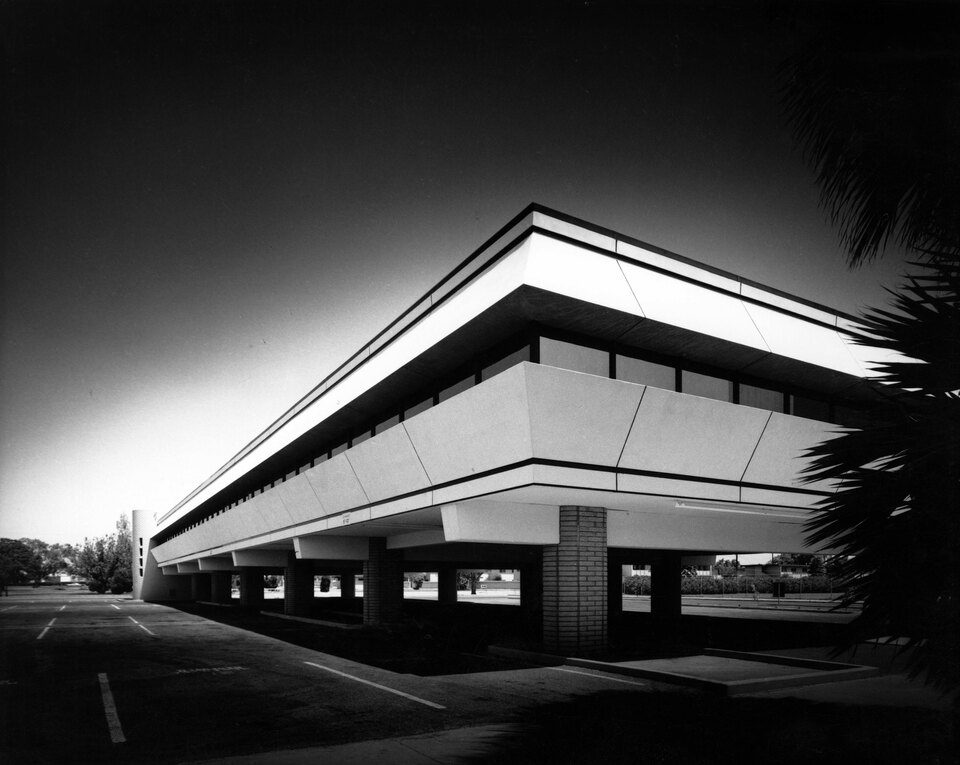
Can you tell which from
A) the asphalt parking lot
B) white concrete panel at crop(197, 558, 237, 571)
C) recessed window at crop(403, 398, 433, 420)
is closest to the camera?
the asphalt parking lot

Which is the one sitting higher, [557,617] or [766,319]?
[766,319]

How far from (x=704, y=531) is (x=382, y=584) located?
1209cm

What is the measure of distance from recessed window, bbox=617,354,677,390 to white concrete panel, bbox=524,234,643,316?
5.91 ft

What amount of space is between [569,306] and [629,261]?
1.95m

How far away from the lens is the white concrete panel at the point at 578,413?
13.0 meters

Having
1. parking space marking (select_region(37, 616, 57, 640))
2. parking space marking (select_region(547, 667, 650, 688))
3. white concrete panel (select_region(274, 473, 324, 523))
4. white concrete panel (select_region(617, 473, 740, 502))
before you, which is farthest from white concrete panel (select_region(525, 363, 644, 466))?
parking space marking (select_region(37, 616, 57, 640))

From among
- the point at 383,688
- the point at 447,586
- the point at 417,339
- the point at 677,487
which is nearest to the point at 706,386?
the point at 677,487

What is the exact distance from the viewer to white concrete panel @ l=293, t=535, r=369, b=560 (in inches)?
1037

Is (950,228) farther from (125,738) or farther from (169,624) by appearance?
(169,624)

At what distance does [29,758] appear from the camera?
8852 millimetres

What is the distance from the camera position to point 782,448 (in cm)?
1725

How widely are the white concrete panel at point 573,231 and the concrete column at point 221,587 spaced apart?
5194cm

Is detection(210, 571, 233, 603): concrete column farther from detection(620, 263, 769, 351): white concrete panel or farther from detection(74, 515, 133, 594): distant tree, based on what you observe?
detection(620, 263, 769, 351): white concrete panel

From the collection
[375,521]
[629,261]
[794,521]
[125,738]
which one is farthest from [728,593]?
[125,738]
